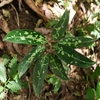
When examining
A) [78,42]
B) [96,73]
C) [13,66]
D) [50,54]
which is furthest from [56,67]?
[96,73]

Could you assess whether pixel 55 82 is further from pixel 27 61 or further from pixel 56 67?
pixel 27 61

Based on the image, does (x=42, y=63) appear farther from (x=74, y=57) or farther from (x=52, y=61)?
(x=74, y=57)

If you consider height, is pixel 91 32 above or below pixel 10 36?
below

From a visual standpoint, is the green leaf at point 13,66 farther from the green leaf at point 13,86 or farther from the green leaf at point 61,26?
the green leaf at point 61,26

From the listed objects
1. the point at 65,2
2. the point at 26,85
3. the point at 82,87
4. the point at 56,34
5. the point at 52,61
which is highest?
the point at 65,2

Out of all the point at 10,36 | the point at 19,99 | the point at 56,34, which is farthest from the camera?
the point at 19,99

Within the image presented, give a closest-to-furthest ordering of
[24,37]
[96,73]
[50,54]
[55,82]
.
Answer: [24,37] < [50,54] < [55,82] < [96,73]

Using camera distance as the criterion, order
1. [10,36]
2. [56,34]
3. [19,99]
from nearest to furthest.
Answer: [10,36], [56,34], [19,99]

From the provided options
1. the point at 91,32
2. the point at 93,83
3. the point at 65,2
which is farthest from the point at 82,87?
the point at 65,2
